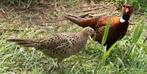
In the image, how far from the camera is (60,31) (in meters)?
6.06

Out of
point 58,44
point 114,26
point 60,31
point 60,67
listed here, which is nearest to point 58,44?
point 58,44

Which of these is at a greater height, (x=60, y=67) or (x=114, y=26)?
(x=114, y=26)

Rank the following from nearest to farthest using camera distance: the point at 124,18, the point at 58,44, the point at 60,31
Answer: the point at 58,44, the point at 124,18, the point at 60,31

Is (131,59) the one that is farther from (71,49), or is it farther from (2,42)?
(2,42)

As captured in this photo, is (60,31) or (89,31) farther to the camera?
(60,31)

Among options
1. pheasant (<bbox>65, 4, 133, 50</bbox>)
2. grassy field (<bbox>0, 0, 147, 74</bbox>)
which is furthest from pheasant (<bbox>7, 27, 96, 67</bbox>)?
pheasant (<bbox>65, 4, 133, 50</bbox>)

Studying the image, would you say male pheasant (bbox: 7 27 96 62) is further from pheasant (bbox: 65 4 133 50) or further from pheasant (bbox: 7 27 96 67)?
pheasant (bbox: 65 4 133 50)

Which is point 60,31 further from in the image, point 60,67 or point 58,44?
point 58,44

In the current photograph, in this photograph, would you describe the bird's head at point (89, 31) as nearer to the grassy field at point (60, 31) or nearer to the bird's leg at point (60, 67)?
the grassy field at point (60, 31)

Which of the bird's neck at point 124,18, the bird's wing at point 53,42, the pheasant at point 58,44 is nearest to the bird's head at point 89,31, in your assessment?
the pheasant at point 58,44

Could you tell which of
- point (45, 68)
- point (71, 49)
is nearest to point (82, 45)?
point (71, 49)

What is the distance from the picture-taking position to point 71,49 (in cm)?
491

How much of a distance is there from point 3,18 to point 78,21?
1082 millimetres

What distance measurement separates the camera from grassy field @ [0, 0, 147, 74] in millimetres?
5145
